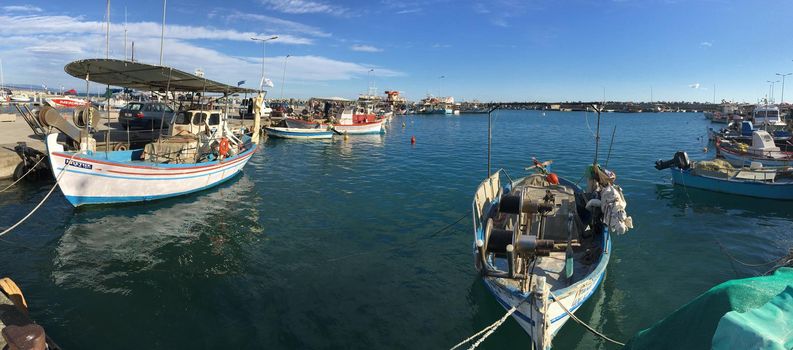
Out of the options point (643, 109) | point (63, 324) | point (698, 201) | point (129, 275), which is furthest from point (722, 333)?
point (643, 109)

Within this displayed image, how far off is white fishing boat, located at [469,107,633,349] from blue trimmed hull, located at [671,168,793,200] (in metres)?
11.4

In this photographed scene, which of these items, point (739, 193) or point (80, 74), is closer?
point (80, 74)

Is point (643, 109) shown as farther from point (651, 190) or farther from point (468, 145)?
point (651, 190)

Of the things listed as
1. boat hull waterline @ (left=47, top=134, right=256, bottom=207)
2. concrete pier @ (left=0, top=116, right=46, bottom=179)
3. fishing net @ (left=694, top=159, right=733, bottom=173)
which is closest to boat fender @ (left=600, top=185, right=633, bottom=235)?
fishing net @ (left=694, top=159, right=733, bottom=173)

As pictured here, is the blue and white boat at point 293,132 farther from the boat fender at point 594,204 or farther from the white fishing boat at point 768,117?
the white fishing boat at point 768,117

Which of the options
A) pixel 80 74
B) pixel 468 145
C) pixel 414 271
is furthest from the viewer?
pixel 468 145

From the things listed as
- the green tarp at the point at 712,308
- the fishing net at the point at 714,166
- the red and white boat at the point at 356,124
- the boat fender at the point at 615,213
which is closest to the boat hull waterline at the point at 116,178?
the boat fender at the point at 615,213

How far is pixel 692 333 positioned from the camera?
14.6 feet

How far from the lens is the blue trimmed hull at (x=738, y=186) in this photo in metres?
19.2

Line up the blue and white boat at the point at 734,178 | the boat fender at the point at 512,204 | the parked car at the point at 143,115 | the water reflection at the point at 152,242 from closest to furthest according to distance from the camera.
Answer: the boat fender at the point at 512,204, the water reflection at the point at 152,242, the blue and white boat at the point at 734,178, the parked car at the point at 143,115

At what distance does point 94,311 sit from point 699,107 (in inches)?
9413

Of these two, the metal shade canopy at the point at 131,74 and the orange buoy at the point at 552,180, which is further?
the metal shade canopy at the point at 131,74

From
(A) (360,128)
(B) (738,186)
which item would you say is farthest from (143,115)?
(B) (738,186)

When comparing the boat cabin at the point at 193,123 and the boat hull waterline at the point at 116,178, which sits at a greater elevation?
the boat cabin at the point at 193,123
